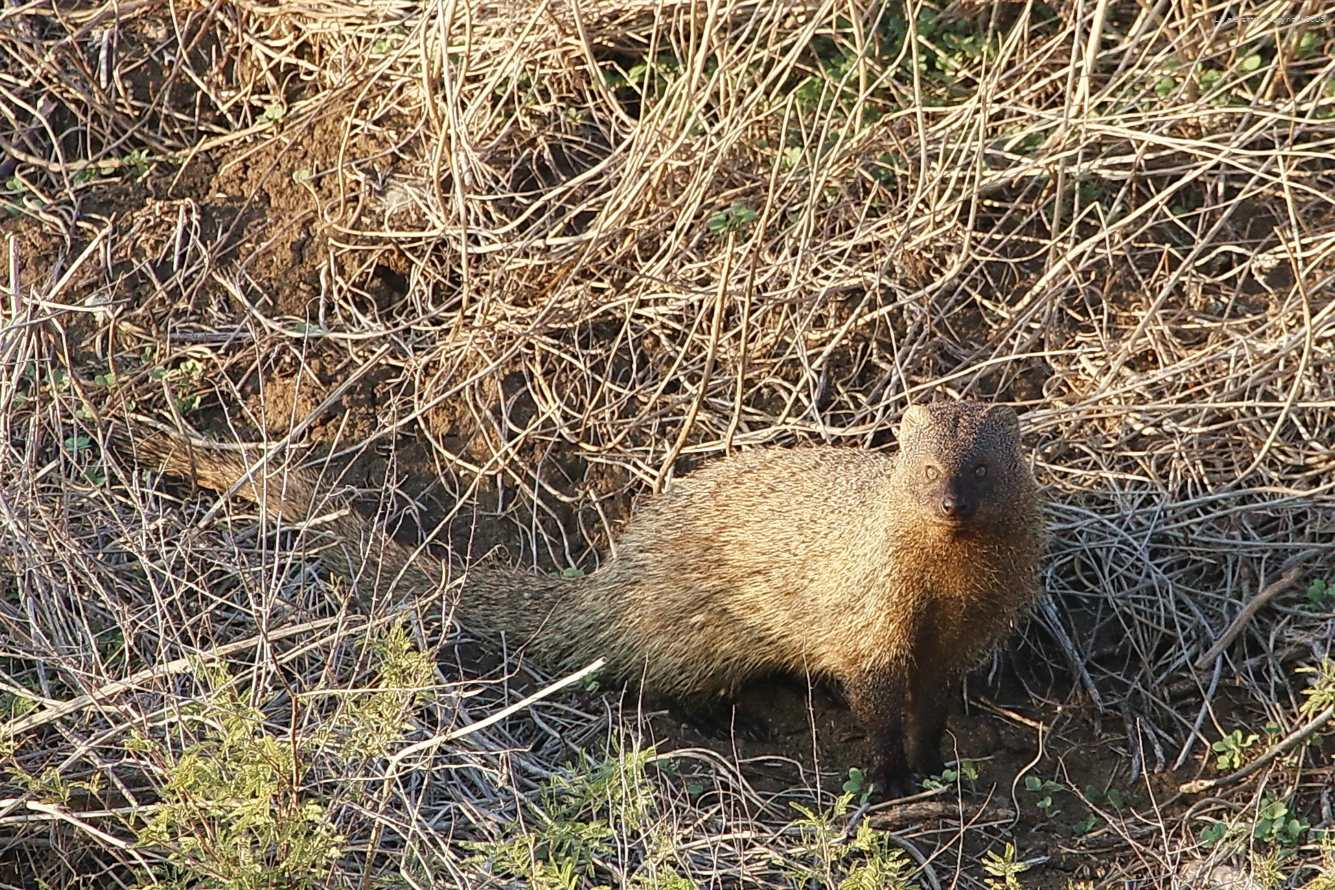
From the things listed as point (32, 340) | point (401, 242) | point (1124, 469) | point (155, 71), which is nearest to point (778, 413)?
point (1124, 469)

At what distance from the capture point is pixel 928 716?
3.81m

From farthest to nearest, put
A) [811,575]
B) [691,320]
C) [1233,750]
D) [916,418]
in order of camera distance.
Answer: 1. [691,320]
2. [811,575]
3. [1233,750]
4. [916,418]

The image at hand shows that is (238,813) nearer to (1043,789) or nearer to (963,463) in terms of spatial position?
(963,463)

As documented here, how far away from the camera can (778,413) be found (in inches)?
181

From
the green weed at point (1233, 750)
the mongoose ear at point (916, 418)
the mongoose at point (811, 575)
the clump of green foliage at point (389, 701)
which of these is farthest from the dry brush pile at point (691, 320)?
the mongoose ear at point (916, 418)

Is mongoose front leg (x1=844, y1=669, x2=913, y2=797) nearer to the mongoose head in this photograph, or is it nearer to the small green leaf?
the mongoose head

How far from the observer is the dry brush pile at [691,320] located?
3.68 m

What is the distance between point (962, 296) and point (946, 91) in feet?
2.03

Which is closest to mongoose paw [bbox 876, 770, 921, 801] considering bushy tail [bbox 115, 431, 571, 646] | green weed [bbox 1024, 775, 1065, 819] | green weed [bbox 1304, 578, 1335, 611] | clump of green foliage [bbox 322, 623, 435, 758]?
green weed [bbox 1024, 775, 1065, 819]

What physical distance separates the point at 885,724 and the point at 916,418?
0.74 metres

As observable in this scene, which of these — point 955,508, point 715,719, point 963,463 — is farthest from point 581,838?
point 715,719

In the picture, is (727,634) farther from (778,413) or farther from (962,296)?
(962,296)

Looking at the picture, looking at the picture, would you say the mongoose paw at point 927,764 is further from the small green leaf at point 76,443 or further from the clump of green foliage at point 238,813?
the small green leaf at point 76,443

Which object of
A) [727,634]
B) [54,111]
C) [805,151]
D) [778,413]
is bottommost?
[727,634]
